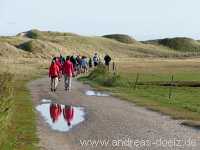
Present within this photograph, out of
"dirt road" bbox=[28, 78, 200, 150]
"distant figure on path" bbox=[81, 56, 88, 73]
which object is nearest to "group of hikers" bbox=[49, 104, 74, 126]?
"dirt road" bbox=[28, 78, 200, 150]

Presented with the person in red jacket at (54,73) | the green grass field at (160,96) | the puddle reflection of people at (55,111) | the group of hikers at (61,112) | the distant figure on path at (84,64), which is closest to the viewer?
the group of hikers at (61,112)

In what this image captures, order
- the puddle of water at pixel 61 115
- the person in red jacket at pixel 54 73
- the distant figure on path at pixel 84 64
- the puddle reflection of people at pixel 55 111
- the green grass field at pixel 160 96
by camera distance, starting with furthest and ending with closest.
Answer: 1. the distant figure on path at pixel 84 64
2. the person in red jacket at pixel 54 73
3. the green grass field at pixel 160 96
4. the puddle reflection of people at pixel 55 111
5. the puddle of water at pixel 61 115

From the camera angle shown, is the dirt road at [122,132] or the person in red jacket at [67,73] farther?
the person in red jacket at [67,73]

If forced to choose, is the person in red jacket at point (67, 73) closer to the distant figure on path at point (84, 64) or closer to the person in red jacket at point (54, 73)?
the person in red jacket at point (54, 73)

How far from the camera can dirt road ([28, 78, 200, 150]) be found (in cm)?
1515

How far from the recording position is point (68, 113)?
22.8 meters

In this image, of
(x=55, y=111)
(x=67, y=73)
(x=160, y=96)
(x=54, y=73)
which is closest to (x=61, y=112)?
(x=55, y=111)

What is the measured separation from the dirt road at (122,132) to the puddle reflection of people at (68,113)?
0.60 meters

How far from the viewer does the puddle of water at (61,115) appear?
63.3 ft

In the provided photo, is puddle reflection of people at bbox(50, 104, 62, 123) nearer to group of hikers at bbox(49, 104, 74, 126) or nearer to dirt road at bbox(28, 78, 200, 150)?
group of hikers at bbox(49, 104, 74, 126)

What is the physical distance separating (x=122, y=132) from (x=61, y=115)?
5.22 metres

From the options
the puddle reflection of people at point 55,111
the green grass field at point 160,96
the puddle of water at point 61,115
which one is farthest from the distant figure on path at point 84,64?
the puddle reflection of people at point 55,111

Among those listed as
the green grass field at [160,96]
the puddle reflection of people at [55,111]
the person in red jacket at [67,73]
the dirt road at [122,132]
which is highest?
the person in red jacket at [67,73]

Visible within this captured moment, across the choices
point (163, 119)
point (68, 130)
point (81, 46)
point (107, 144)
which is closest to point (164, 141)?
point (107, 144)
